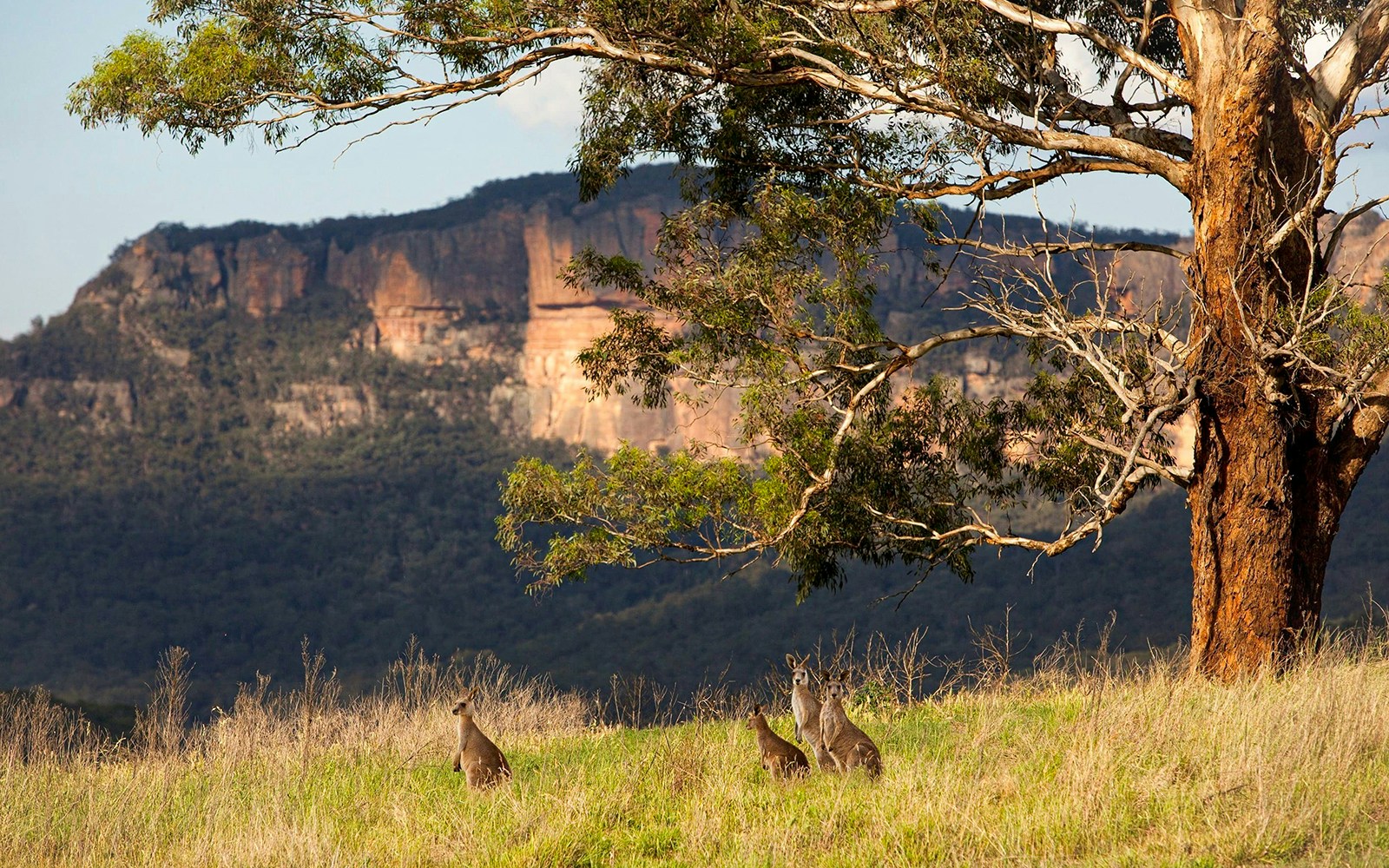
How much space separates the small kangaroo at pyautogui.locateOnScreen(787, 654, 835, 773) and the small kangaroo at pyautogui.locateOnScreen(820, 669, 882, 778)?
63 mm

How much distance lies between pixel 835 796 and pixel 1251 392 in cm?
474

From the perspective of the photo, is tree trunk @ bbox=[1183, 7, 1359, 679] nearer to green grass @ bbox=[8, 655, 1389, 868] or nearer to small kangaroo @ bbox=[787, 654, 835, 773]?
green grass @ bbox=[8, 655, 1389, 868]

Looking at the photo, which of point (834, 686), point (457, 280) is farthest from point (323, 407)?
point (834, 686)

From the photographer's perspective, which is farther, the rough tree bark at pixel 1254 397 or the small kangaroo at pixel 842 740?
the rough tree bark at pixel 1254 397

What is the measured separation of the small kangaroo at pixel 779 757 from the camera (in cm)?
609

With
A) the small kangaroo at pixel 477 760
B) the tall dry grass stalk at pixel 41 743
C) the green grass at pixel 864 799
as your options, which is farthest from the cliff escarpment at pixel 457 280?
the small kangaroo at pixel 477 760

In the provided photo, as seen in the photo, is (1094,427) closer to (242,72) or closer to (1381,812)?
(1381,812)

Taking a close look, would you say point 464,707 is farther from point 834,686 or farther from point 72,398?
point 72,398

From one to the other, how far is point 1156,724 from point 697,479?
558 centimetres

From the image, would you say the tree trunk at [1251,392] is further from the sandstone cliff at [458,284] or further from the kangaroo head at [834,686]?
the sandstone cliff at [458,284]

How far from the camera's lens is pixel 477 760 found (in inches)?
259

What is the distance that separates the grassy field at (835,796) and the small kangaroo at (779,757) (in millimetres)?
106

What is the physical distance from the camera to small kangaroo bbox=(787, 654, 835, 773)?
6316mm

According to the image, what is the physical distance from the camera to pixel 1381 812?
4.89 metres
